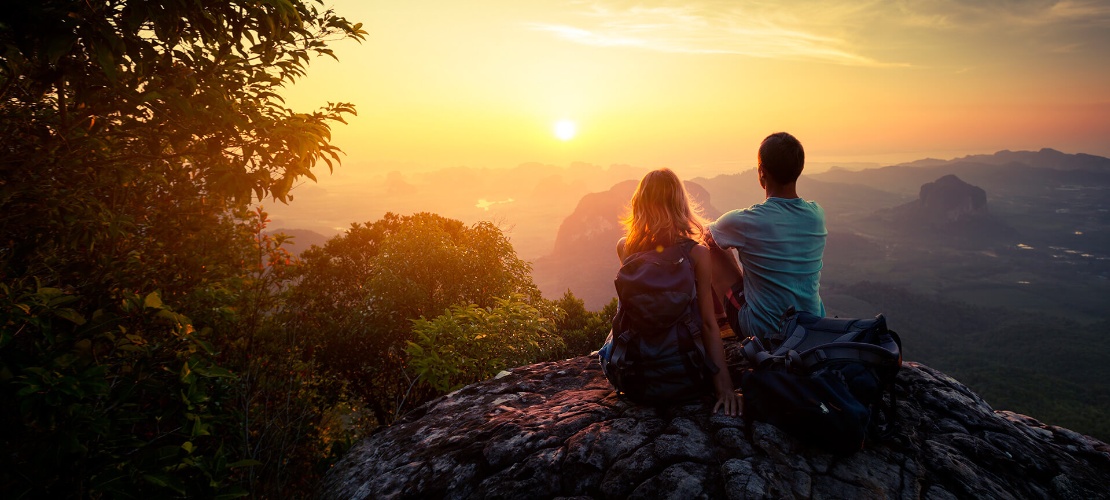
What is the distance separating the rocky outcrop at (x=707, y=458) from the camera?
11.8 ft

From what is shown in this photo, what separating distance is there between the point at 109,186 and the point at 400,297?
34.1 feet

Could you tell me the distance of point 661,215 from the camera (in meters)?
4.58

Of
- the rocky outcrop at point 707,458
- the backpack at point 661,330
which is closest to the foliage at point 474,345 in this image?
the rocky outcrop at point 707,458

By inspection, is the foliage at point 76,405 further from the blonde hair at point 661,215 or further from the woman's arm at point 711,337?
the woman's arm at point 711,337

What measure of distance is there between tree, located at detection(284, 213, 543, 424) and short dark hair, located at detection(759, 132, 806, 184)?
36.0ft

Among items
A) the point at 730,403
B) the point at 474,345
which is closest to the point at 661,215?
the point at 730,403

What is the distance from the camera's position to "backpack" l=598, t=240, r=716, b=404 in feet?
14.1

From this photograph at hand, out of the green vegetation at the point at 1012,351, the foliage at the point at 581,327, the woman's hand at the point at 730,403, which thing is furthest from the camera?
the green vegetation at the point at 1012,351

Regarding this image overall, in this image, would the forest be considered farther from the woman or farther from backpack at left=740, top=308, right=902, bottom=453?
backpack at left=740, top=308, right=902, bottom=453

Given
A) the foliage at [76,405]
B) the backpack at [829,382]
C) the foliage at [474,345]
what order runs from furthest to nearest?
the foliage at [474,345]
the backpack at [829,382]
the foliage at [76,405]

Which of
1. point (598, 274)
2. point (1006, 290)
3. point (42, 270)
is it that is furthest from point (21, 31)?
point (1006, 290)

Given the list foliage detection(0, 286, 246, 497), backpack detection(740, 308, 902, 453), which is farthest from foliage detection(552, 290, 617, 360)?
foliage detection(0, 286, 246, 497)

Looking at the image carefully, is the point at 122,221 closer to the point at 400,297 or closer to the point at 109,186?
the point at 109,186

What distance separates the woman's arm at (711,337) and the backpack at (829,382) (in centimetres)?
27
